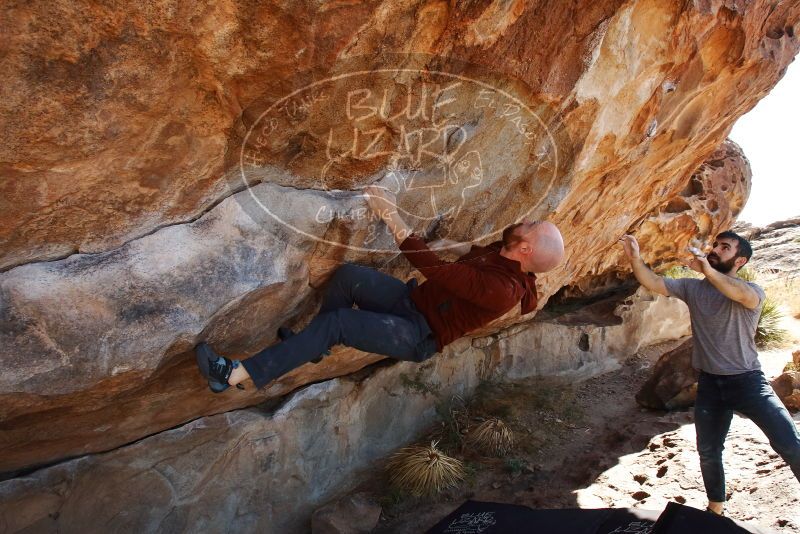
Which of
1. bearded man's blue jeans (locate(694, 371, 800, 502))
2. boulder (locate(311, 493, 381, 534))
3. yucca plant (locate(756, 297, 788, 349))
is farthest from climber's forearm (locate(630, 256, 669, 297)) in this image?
yucca plant (locate(756, 297, 788, 349))

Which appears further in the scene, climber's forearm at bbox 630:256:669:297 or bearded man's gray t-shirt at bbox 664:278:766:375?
climber's forearm at bbox 630:256:669:297

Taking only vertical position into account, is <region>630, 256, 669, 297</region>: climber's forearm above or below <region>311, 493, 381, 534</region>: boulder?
above

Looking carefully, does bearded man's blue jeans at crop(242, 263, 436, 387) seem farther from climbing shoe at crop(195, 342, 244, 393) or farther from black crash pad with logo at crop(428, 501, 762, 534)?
black crash pad with logo at crop(428, 501, 762, 534)

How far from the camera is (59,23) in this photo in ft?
7.66

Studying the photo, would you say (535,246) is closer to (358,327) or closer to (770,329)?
(358,327)

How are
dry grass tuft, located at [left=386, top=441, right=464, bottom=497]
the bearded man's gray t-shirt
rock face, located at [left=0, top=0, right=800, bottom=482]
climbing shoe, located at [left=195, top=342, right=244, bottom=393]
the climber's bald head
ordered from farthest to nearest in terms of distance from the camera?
dry grass tuft, located at [left=386, top=441, right=464, bottom=497] → the bearded man's gray t-shirt → the climber's bald head → climbing shoe, located at [left=195, top=342, right=244, bottom=393] → rock face, located at [left=0, top=0, right=800, bottom=482]

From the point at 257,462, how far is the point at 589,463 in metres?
2.87

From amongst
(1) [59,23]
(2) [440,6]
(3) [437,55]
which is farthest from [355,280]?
(1) [59,23]

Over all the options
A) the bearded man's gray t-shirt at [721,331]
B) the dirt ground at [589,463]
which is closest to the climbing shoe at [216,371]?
the dirt ground at [589,463]

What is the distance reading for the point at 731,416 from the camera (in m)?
3.76

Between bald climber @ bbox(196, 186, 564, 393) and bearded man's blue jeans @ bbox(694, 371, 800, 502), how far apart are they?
1356 mm

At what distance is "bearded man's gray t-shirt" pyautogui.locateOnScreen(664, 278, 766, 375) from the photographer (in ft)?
12.2

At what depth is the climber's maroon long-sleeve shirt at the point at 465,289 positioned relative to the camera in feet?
10.4

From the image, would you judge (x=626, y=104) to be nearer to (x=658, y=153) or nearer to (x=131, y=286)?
(x=658, y=153)
